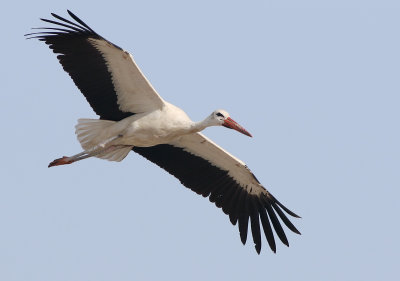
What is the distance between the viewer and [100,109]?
13445 mm

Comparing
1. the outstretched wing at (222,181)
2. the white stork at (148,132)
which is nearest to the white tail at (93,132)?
the white stork at (148,132)

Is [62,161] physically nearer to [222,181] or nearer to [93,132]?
[93,132]

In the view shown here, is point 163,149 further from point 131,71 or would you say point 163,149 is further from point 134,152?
point 131,71

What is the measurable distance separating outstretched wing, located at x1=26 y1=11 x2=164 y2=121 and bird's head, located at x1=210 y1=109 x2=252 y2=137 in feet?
2.31

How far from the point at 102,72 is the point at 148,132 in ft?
3.17

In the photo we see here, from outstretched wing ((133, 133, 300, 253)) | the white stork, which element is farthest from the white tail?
outstretched wing ((133, 133, 300, 253))

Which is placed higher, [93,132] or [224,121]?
[224,121]

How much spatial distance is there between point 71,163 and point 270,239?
9.38 ft

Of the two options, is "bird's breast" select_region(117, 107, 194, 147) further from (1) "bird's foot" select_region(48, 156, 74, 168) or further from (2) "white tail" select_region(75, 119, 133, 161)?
(1) "bird's foot" select_region(48, 156, 74, 168)

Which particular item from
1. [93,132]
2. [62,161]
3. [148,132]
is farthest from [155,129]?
[62,161]

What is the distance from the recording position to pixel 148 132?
42.8 ft

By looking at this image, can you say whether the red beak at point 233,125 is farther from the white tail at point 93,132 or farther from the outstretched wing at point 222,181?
the white tail at point 93,132

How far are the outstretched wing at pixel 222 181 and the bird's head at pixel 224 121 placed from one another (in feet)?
2.50

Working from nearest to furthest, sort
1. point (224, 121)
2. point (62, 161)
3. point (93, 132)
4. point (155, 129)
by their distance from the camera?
1. point (155, 129)
2. point (224, 121)
3. point (93, 132)
4. point (62, 161)
